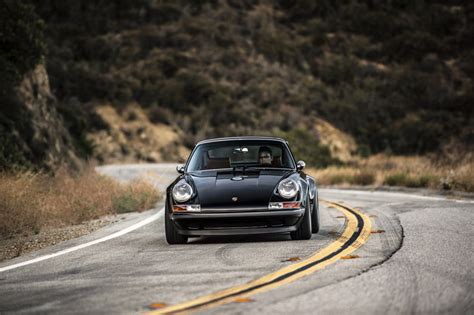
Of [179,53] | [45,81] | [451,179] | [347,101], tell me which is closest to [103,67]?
[179,53]

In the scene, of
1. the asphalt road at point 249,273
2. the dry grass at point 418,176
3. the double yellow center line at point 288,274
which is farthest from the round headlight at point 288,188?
the dry grass at point 418,176

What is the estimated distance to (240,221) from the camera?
10062mm

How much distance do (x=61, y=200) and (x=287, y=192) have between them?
23.5 ft

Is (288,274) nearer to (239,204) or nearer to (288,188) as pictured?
(239,204)

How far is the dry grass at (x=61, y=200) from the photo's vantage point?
527 inches

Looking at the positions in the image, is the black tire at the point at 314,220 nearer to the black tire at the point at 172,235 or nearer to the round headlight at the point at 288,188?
the round headlight at the point at 288,188

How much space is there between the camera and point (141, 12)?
68.7 metres

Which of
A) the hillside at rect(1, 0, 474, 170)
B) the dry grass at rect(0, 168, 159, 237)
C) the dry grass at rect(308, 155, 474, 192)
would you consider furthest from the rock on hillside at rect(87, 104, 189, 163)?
the dry grass at rect(0, 168, 159, 237)

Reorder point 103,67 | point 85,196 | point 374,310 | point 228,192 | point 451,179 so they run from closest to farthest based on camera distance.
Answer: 1. point 374,310
2. point 228,192
3. point 85,196
4. point 451,179
5. point 103,67

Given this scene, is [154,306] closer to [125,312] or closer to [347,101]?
[125,312]

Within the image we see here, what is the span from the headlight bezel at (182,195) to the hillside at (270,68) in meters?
35.4

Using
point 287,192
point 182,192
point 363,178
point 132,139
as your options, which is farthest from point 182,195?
point 132,139

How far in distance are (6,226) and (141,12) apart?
189 ft

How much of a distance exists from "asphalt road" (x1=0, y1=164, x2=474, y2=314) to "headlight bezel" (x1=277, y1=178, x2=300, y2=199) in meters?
0.63
